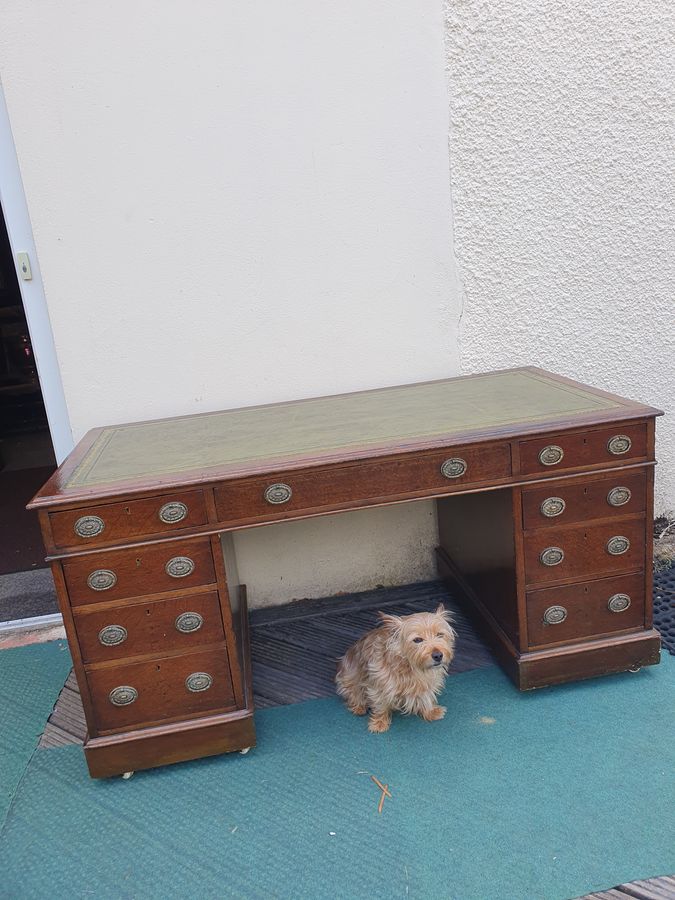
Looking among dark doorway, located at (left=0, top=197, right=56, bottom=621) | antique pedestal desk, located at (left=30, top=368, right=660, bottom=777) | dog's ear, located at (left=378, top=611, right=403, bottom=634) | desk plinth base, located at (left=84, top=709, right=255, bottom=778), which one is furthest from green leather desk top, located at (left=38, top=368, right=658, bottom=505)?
dark doorway, located at (left=0, top=197, right=56, bottom=621)

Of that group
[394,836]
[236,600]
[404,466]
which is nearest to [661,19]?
[404,466]

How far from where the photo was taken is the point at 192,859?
179cm

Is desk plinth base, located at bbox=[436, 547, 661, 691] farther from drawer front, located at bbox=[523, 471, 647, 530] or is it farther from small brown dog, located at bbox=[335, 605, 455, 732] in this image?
drawer front, located at bbox=[523, 471, 647, 530]

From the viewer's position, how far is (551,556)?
2.23m

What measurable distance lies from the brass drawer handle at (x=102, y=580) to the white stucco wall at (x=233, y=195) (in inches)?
39.3

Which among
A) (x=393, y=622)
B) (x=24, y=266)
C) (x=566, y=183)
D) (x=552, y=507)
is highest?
(x=566, y=183)

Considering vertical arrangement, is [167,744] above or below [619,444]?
below

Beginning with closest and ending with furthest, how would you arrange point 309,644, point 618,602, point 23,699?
point 618,602, point 23,699, point 309,644

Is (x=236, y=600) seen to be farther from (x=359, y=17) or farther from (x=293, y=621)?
(x=359, y=17)

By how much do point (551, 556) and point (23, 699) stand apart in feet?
6.87

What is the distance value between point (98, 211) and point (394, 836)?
8.00ft

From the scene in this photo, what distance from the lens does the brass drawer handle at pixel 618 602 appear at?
230 centimetres

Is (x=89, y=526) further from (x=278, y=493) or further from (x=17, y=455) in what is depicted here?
(x=17, y=455)

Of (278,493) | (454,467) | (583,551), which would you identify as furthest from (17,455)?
(583,551)
